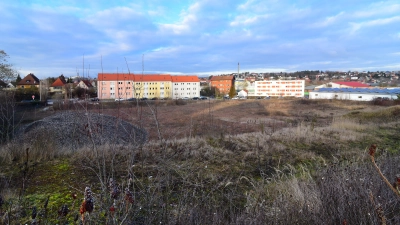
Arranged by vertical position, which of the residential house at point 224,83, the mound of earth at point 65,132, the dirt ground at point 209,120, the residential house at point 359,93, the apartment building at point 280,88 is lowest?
the dirt ground at point 209,120

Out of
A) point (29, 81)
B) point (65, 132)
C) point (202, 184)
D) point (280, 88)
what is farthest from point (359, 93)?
point (29, 81)

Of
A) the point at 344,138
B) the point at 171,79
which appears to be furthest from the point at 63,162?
the point at 171,79

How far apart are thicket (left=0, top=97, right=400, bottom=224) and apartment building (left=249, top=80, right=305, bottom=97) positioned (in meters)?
66.8

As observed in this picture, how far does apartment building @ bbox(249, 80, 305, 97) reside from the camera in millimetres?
71875

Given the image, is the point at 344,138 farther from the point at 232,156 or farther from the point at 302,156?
the point at 232,156

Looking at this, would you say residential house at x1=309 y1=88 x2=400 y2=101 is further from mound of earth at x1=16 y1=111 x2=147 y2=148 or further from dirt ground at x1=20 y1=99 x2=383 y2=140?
mound of earth at x1=16 y1=111 x2=147 y2=148

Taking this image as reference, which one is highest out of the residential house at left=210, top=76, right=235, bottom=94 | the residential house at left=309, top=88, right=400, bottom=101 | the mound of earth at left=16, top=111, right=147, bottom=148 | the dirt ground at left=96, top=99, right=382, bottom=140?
the residential house at left=210, top=76, right=235, bottom=94

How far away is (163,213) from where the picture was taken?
2.33 metres

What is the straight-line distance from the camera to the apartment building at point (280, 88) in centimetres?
7188

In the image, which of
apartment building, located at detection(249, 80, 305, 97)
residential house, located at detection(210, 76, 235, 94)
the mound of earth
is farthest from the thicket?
residential house, located at detection(210, 76, 235, 94)

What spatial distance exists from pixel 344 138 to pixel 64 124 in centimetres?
911

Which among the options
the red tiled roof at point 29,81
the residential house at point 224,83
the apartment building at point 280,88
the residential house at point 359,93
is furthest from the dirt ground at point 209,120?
the residential house at point 224,83

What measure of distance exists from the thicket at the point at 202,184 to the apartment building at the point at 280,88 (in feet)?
219

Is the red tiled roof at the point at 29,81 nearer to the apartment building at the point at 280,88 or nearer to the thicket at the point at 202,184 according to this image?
the thicket at the point at 202,184
